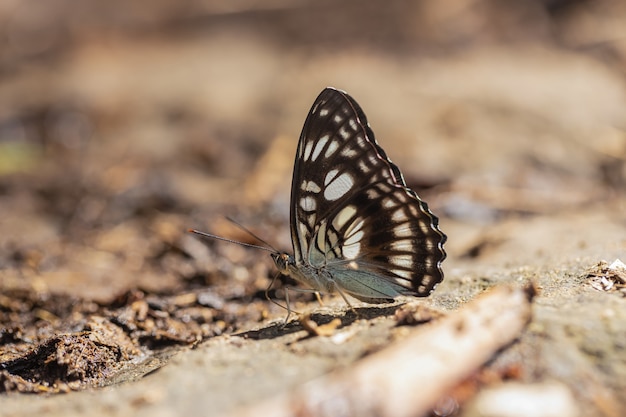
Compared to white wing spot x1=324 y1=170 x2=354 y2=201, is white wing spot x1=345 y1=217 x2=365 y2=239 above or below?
below

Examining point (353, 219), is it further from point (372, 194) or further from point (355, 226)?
point (372, 194)

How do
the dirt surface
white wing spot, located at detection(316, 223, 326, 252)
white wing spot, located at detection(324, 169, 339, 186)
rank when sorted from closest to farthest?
the dirt surface < white wing spot, located at detection(324, 169, 339, 186) < white wing spot, located at detection(316, 223, 326, 252)

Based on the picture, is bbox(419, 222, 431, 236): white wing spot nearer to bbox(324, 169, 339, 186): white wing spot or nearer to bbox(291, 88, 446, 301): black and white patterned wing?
bbox(291, 88, 446, 301): black and white patterned wing

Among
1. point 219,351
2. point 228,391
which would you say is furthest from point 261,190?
point 228,391

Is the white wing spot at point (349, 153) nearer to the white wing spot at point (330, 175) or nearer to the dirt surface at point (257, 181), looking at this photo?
the white wing spot at point (330, 175)

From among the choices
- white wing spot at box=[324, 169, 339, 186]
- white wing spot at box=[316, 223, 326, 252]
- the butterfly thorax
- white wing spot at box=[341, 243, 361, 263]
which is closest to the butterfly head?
the butterfly thorax

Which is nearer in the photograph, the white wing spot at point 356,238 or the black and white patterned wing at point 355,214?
the black and white patterned wing at point 355,214

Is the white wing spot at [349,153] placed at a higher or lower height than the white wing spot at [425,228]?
higher

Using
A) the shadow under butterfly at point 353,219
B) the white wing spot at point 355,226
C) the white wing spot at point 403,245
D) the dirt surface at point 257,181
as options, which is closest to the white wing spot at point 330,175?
the shadow under butterfly at point 353,219
